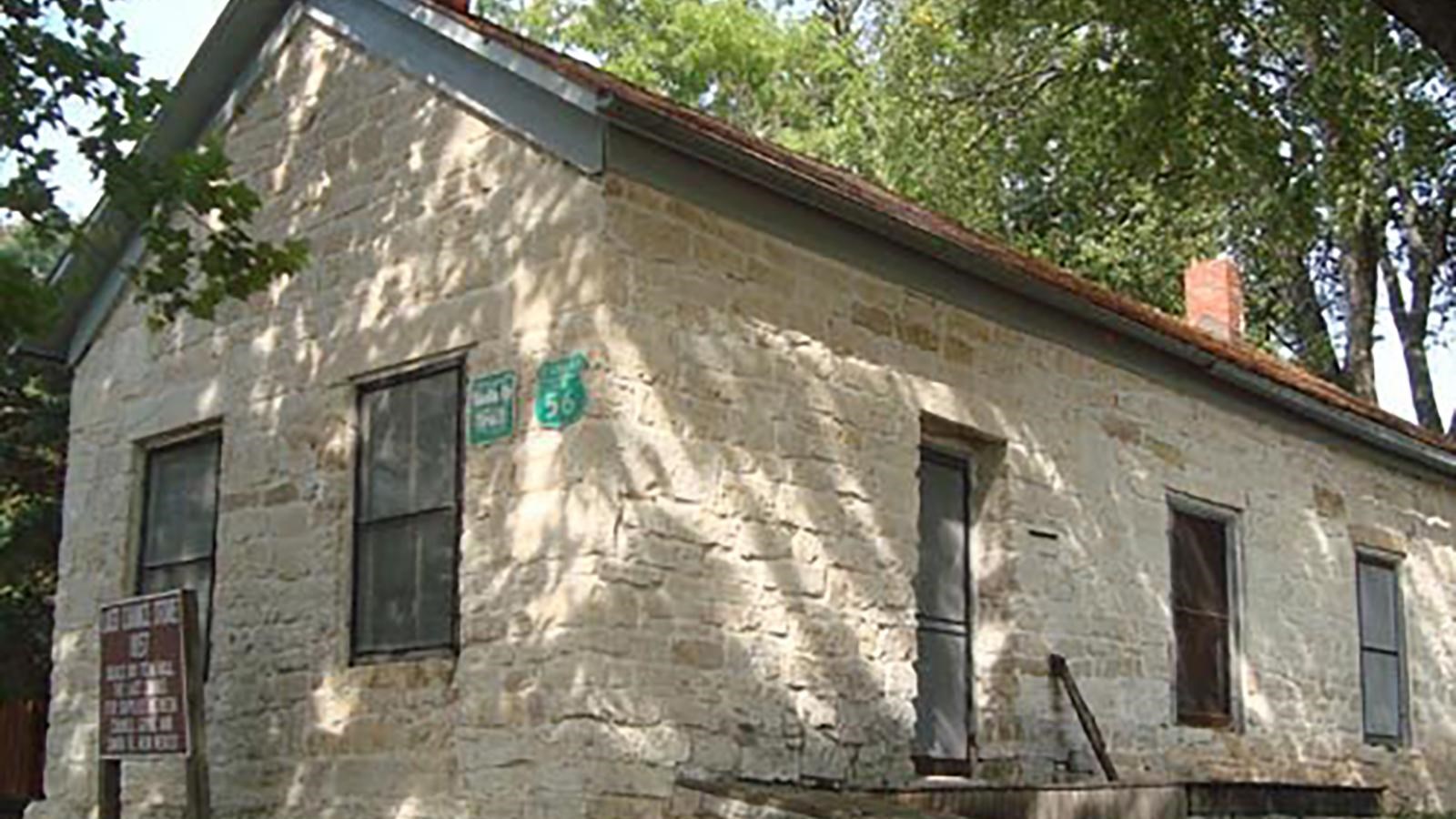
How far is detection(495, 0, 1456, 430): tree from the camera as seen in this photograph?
13547 millimetres

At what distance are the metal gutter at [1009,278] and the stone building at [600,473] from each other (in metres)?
0.04

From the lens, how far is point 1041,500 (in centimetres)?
1168

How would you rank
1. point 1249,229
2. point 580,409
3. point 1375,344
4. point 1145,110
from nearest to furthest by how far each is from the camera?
point 580,409 → point 1145,110 → point 1249,229 → point 1375,344

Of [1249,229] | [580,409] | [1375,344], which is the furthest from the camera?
[1375,344]

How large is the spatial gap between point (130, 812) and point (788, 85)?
79.1ft

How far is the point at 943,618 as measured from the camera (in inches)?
437

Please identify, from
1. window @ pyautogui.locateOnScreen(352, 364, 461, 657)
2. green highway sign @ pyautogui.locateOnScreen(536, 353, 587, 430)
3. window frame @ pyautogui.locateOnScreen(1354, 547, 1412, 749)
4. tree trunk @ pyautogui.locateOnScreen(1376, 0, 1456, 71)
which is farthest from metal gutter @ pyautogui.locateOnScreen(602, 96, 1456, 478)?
tree trunk @ pyautogui.locateOnScreen(1376, 0, 1456, 71)

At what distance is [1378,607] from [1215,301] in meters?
3.76

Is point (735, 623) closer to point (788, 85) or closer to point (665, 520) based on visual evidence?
point (665, 520)

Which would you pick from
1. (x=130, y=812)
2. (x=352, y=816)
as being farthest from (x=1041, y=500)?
(x=130, y=812)

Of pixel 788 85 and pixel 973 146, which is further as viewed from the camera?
pixel 788 85

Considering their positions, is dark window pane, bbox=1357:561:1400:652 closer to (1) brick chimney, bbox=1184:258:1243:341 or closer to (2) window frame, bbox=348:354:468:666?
(1) brick chimney, bbox=1184:258:1243:341

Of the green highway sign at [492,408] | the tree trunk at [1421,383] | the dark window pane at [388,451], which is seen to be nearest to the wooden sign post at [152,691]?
the dark window pane at [388,451]

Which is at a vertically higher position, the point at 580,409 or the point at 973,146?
the point at 973,146
